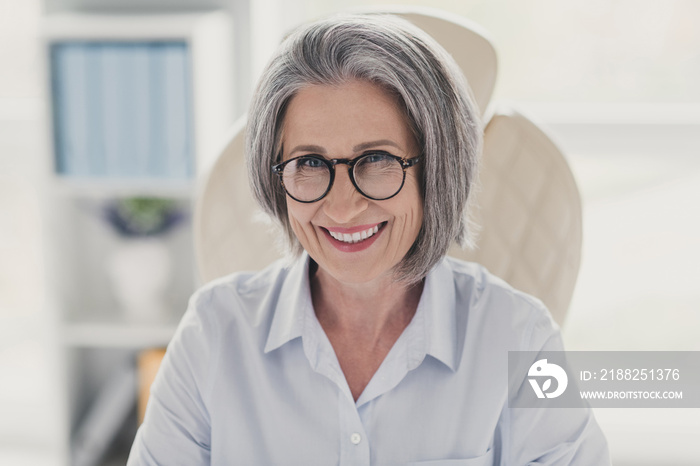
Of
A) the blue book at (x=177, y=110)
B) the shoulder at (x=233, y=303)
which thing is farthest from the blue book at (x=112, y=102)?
the shoulder at (x=233, y=303)

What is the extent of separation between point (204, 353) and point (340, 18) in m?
0.55

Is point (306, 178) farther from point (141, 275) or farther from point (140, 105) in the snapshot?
point (141, 275)

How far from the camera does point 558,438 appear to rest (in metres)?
1.03

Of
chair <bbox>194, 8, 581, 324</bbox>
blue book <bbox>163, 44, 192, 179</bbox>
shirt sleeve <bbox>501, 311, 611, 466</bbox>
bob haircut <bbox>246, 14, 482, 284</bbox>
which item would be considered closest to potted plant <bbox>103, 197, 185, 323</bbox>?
blue book <bbox>163, 44, 192, 179</bbox>

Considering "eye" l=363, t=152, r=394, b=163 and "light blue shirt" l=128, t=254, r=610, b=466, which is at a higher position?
"eye" l=363, t=152, r=394, b=163

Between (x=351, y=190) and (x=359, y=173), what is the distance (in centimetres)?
3

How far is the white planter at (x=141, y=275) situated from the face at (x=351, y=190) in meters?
1.23

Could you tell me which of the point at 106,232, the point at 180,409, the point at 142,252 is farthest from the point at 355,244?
the point at 106,232

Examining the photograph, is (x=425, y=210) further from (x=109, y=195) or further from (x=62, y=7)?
(x=62, y=7)

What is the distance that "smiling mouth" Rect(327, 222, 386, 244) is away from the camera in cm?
100

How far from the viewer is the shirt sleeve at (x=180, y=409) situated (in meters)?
1.06

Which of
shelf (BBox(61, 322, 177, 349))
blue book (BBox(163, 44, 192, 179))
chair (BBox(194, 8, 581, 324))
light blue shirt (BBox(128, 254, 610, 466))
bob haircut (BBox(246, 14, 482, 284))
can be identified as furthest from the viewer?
shelf (BBox(61, 322, 177, 349))

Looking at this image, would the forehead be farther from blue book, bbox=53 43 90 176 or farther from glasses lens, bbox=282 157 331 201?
blue book, bbox=53 43 90 176

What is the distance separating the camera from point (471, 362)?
1.07 m
